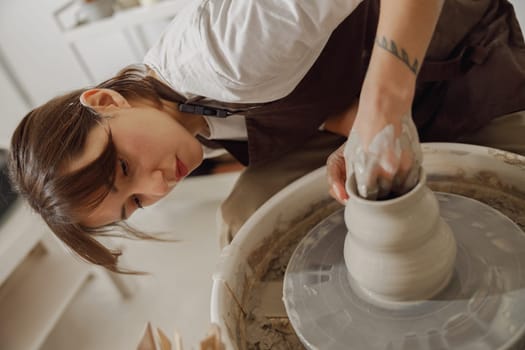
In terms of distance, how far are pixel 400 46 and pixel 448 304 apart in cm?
45

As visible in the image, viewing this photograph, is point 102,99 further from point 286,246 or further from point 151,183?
point 286,246

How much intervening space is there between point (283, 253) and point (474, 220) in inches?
18.2

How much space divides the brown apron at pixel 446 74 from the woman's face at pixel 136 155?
168mm

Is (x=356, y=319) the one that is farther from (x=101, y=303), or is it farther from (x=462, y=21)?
(x=101, y=303)

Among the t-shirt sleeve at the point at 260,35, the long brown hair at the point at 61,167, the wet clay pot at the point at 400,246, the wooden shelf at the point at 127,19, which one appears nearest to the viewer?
the wet clay pot at the point at 400,246

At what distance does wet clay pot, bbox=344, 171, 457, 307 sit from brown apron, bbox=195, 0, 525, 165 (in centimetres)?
48

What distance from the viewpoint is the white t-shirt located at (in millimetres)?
921

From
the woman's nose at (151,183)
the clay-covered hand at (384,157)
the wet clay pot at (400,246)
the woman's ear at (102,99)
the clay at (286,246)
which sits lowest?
the clay at (286,246)

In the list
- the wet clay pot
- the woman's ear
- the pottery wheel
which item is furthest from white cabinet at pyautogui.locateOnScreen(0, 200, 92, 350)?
the wet clay pot

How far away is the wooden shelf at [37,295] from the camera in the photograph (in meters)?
1.99

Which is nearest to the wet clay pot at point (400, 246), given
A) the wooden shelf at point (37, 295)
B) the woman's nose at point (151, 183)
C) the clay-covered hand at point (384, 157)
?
the clay-covered hand at point (384, 157)

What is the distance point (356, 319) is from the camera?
0.87 metres

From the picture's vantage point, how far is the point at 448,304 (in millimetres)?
833

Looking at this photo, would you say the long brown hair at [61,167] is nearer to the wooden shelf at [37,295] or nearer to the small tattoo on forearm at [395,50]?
the small tattoo on forearm at [395,50]
